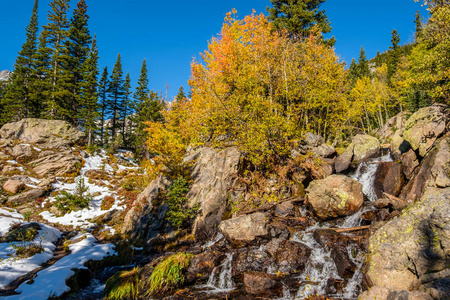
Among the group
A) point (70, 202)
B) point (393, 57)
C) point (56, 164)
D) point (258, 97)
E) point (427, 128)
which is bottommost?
point (70, 202)

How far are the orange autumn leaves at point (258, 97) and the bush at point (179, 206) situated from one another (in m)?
2.36

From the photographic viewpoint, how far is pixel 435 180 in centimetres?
772

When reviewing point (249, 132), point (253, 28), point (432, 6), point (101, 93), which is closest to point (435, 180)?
point (249, 132)

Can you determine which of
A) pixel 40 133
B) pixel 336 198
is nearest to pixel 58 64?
pixel 40 133

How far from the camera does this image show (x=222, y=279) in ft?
25.9

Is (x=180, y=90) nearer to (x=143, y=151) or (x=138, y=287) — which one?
(x=143, y=151)

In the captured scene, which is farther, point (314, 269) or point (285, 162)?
point (285, 162)

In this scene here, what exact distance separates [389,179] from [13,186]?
28.5m

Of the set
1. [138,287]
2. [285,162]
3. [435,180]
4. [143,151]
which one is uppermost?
[143,151]

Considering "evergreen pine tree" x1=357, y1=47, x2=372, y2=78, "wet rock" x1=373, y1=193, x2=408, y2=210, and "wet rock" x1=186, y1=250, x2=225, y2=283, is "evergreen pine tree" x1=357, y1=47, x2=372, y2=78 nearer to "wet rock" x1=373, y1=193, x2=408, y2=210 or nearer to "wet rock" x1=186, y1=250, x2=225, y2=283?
"wet rock" x1=373, y1=193, x2=408, y2=210

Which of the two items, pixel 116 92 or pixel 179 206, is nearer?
pixel 179 206

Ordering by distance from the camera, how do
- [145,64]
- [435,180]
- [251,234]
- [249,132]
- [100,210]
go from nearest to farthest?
[435,180] < [251,234] < [249,132] < [100,210] < [145,64]

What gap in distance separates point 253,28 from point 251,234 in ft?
57.2

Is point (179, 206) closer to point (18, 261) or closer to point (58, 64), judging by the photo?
point (18, 261)
